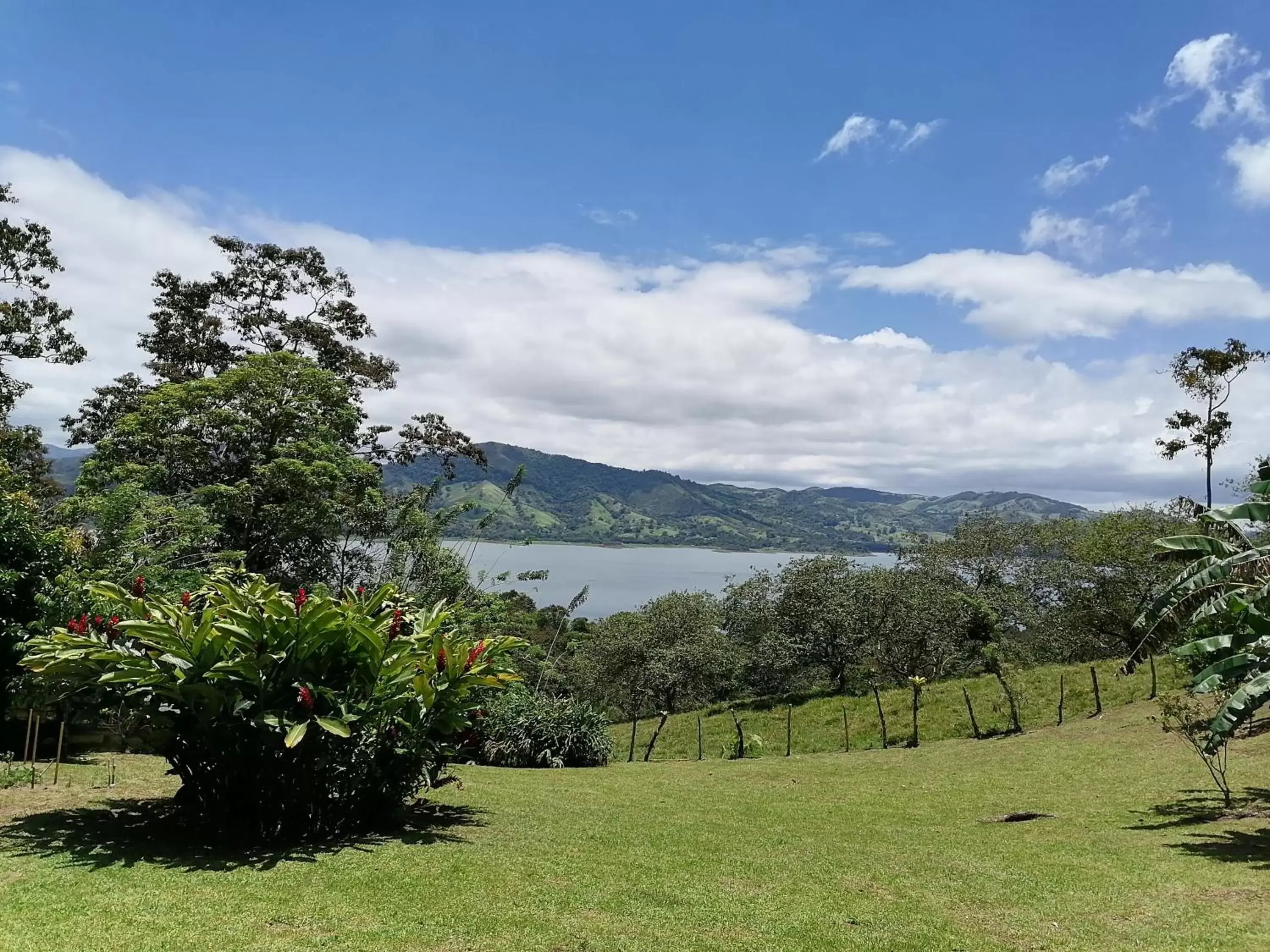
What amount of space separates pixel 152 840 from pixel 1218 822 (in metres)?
11.6

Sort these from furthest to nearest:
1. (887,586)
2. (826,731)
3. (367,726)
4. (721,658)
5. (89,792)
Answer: (721,658) → (887,586) → (826,731) → (89,792) → (367,726)

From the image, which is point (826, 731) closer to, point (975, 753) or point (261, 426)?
point (975, 753)

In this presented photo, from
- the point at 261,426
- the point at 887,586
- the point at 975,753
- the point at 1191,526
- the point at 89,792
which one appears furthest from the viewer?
Result: the point at 887,586

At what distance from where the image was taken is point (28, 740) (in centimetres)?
952

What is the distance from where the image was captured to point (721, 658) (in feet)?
123

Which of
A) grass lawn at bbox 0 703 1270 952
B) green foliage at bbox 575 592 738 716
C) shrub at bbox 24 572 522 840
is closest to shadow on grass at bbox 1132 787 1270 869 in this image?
grass lawn at bbox 0 703 1270 952

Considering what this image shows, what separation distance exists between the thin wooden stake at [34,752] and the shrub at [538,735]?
28.9 ft

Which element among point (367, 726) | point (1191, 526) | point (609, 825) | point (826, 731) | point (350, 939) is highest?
point (1191, 526)

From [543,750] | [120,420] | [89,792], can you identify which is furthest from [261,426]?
[89,792]

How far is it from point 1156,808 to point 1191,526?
2518 centimetres

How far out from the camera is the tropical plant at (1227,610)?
8.12m

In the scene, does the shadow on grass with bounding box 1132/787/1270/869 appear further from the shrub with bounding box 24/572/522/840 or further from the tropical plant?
the shrub with bounding box 24/572/522/840

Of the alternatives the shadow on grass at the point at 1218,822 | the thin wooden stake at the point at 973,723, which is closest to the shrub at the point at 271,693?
the shadow on grass at the point at 1218,822

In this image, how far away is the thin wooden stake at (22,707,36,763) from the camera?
376 inches
